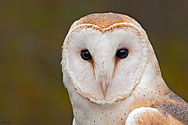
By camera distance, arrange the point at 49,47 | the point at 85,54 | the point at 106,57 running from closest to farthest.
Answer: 1. the point at 106,57
2. the point at 85,54
3. the point at 49,47

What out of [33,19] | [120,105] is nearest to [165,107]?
[120,105]

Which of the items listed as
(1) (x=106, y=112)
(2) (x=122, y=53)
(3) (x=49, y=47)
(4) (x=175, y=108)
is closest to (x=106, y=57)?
(2) (x=122, y=53)

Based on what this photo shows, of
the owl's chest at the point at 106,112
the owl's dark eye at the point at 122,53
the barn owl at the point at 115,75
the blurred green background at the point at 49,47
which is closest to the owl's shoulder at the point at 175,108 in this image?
the barn owl at the point at 115,75

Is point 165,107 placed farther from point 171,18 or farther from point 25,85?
point 171,18

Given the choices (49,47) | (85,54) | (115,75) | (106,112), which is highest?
(85,54)

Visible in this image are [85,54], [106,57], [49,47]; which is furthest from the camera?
[49,47]

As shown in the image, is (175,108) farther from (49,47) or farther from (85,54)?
(49,47)
